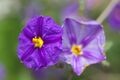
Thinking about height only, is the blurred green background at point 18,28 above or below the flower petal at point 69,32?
below

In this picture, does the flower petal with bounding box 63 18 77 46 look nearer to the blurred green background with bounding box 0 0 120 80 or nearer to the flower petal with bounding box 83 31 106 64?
the flower petal with bounding box 83 31 106 64

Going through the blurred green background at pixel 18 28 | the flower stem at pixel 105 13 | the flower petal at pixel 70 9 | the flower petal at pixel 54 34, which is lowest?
the blurred green background at pixel 18 28

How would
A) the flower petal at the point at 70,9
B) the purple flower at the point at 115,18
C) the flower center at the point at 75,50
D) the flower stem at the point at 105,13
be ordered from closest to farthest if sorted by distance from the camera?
the flower center at the point at 75,50 → the flower stem at the point at 105,13 → the purple flower at the point at 115,18 → the flower petal at the point at 70,9

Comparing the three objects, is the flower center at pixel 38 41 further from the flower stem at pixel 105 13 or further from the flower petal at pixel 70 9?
the flower petal at pixel 70 9

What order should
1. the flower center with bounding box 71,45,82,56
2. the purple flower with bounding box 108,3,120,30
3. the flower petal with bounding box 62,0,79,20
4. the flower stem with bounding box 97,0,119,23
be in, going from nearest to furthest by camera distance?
the flower center with bounding box 71,45,82,56 → the flower stem with bounding box 97,0,119,23 → the purple flower with bounding box 108,3,120,30 → the flower petal with bounding box 62,0,79,20

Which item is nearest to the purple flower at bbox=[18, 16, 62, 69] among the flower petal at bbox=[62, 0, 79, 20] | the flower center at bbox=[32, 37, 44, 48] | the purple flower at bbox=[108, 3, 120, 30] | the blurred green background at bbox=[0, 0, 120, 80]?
the flower center at bbox=[32, 37, 44, 48]

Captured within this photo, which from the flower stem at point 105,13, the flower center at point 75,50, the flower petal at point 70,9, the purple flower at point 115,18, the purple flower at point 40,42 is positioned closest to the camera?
the purple flower at point 40,42

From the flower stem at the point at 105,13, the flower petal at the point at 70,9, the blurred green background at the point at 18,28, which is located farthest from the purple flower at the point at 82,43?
the flower petal at the point at 70,9
